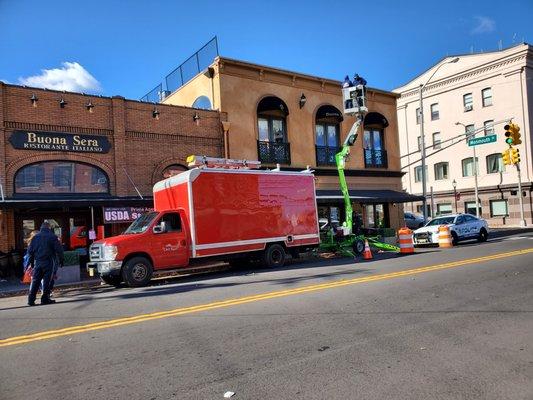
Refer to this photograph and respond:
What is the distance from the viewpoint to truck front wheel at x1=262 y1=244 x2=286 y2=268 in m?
16.0

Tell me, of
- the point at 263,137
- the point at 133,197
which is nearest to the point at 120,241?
the point at 133,197

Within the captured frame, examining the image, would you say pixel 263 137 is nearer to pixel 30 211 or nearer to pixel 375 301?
pixel 30 211

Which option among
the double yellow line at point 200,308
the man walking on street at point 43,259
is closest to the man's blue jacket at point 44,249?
the man walking on street at point 43,259

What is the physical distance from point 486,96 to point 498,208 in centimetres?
974

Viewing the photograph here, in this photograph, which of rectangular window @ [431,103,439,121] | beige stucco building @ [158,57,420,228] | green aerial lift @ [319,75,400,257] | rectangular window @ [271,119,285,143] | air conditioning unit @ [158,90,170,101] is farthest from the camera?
rectangular window @ [431,103,439,121]

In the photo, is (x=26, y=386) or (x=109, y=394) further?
(x=26, y=386)

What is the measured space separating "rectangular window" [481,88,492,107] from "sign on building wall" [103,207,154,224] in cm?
3457

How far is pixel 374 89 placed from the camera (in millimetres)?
29672

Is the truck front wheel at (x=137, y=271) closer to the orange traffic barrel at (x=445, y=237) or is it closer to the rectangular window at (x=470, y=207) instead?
the orange traffic barrel at (x=445, y=237)

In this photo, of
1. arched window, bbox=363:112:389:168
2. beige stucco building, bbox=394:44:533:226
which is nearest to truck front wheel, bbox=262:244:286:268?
arched window, bbox=363:112:389:168

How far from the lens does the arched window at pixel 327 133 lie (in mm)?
26469

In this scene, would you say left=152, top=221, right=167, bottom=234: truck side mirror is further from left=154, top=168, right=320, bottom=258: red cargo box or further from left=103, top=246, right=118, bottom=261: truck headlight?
left=103, top=246, right=118, bottom=261: truck headlight

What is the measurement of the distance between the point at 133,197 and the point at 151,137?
2.73m

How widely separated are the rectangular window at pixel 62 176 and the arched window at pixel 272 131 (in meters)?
9.03
